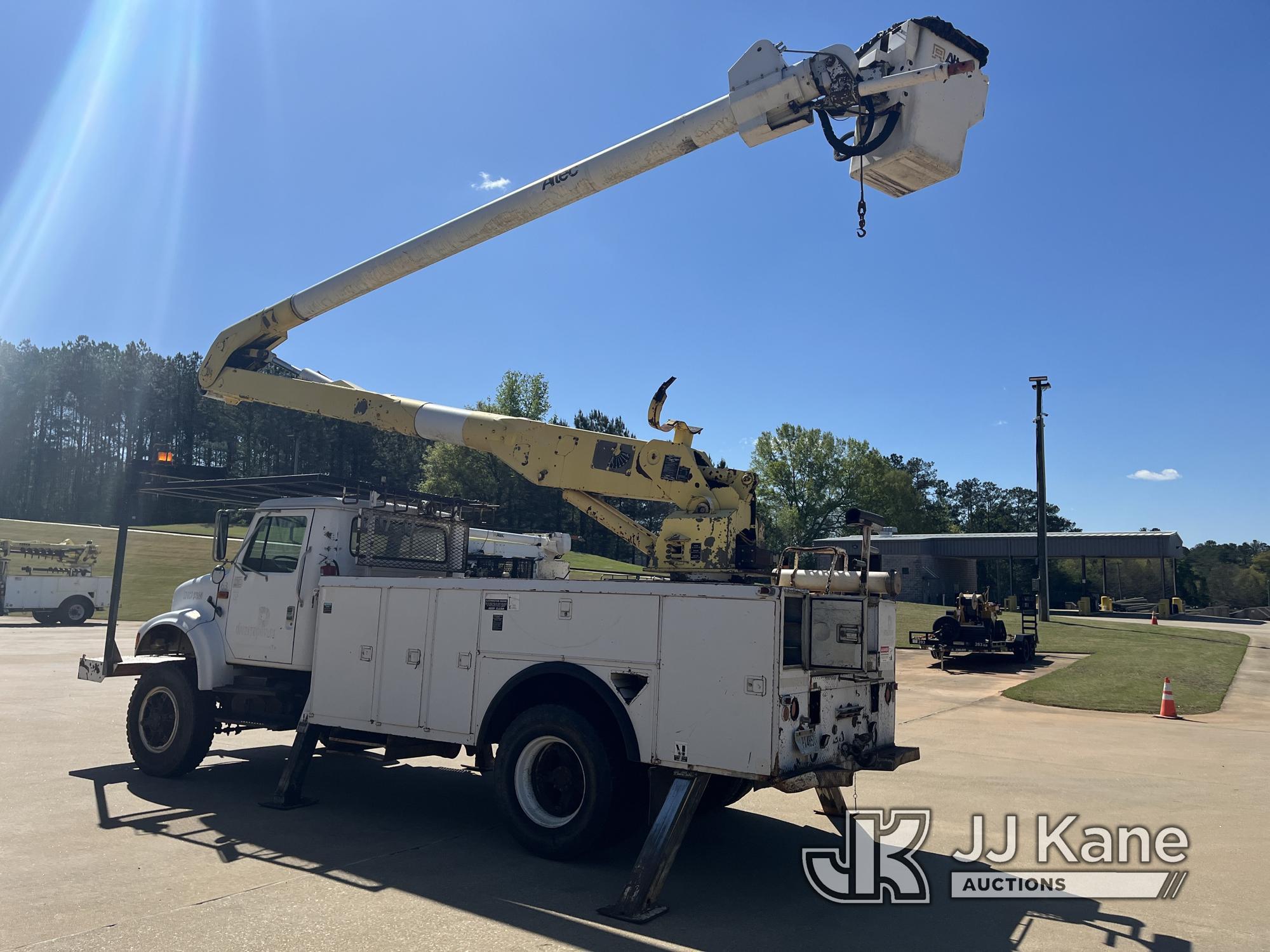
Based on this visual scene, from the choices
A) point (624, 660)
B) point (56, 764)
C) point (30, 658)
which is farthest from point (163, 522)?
point (624, 660)

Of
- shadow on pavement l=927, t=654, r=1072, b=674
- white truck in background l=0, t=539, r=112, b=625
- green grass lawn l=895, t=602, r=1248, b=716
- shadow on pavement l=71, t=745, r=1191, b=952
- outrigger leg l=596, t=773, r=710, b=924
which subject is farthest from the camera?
white truck in background l=0, t=539, r=112, b=625

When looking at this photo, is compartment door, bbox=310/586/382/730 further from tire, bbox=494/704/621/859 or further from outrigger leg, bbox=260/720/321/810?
tire, bbox=494/704/621/859

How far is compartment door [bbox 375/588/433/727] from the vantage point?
7.42m

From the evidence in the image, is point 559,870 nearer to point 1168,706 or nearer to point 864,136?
point 864,136

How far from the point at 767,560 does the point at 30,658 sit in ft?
59.6

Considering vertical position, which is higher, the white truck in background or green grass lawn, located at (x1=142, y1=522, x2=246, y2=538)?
green grass lawn, located at (x1=142, y1=522, x2=246, y2=538)

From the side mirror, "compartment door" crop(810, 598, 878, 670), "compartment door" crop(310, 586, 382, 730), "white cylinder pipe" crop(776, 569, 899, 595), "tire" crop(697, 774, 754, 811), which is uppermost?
the side mirror

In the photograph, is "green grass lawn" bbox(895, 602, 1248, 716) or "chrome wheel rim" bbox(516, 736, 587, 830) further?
"green grass lawn" bbox(895, 602, 1248, 716)

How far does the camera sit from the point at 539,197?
9453 millimetres

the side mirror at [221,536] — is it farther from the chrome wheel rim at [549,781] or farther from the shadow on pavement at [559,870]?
the chrome wheel rim at [549,781]

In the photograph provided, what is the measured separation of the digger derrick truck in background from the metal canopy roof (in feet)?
133

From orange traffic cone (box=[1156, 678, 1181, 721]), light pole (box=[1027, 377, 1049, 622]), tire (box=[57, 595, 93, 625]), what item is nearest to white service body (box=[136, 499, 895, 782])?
orange traffic cone (box=[1156, 678, 1181, 721])

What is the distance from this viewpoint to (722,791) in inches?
283

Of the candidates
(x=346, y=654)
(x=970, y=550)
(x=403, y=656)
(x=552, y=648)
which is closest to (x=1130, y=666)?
(x=552, y=648)
